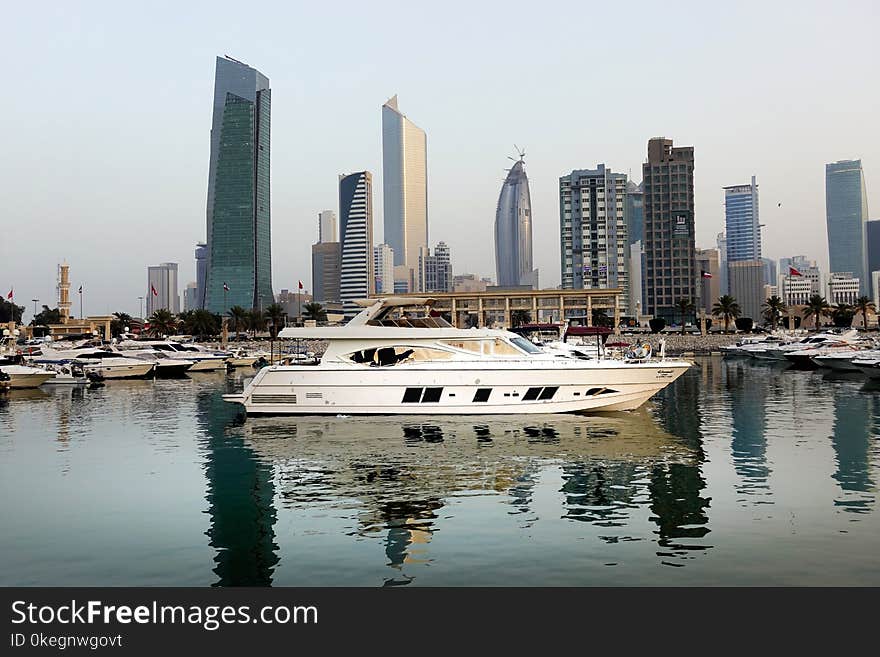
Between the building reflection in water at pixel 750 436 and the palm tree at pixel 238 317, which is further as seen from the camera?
the palm tree at pixel 238 317

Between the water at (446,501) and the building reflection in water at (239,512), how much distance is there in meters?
0.06

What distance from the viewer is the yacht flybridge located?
27.6 m

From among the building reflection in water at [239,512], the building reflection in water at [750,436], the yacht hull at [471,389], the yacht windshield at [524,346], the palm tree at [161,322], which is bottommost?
the building reflection in water at [239,512]

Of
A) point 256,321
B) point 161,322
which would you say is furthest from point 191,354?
point 256,321

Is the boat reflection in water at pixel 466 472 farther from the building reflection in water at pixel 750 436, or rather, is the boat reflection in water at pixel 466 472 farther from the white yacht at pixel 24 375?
the white yacht at pixel 24 375

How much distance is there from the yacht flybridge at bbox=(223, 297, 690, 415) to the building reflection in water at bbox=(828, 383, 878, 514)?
19.4ft

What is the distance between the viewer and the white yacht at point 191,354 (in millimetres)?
65562

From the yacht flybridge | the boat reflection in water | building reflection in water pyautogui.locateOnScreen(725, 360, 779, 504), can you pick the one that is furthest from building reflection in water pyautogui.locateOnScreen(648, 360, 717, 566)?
the yacht flybridge

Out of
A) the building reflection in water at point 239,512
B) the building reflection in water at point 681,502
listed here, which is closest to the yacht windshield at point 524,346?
the building reflection in water at point 681,502

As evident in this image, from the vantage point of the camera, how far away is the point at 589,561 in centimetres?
1146

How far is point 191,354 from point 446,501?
186 feet
